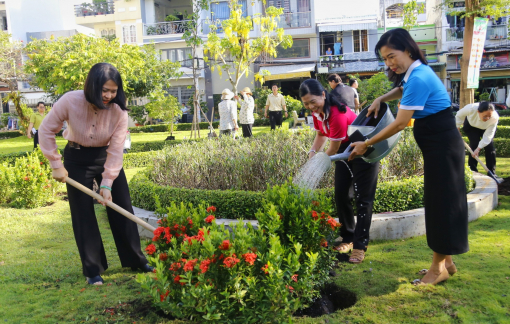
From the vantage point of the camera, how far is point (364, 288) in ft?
10.8

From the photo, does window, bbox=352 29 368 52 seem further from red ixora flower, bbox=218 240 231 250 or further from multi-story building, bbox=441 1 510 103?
red ixora flower, bbox=218 240 231 250

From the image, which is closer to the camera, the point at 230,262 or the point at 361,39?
the point at 230,262

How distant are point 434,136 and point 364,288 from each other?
1.27 m

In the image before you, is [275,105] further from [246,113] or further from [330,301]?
[330,301]

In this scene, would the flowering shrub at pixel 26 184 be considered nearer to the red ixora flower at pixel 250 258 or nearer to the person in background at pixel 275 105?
the red ixora flower at pixel 250 258

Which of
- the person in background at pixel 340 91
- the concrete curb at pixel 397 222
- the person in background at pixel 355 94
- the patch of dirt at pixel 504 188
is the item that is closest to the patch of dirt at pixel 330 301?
the concrete curb at pixel 397 222

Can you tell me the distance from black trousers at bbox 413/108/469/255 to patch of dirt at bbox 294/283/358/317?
0.75 meters

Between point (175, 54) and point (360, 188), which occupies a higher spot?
point (175, 54)

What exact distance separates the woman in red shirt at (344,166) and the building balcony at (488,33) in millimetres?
28506

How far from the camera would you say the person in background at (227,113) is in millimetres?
10773

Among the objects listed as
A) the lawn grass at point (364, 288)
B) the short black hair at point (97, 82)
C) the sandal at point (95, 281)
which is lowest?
the lawn grass at point (364, 288)

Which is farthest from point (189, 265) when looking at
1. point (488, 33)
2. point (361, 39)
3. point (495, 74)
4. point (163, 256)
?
point (488, 33)

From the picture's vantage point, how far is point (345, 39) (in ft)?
95.3

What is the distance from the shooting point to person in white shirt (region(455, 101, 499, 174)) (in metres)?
6.23
